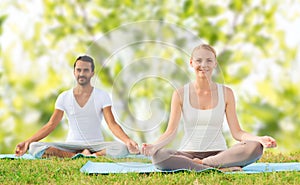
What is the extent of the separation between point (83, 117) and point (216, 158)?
1244mm

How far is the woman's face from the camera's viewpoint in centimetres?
283

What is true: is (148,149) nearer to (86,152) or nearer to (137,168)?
(137,168)

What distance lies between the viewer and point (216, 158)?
300 centimetres

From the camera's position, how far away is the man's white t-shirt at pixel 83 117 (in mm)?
3729

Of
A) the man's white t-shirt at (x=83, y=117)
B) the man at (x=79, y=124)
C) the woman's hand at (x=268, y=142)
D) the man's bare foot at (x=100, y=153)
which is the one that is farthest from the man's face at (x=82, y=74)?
the woman's hand at (x=268, y=142)

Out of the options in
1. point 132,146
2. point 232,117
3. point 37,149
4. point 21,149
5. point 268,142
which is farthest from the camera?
point 37,149

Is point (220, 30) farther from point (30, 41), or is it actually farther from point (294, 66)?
point (30, 41)

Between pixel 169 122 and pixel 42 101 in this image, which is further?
pixel 42 101

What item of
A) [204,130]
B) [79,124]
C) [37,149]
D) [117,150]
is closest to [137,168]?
[117,150]

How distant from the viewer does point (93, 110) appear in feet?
12.9

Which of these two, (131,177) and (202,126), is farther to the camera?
(202,126)

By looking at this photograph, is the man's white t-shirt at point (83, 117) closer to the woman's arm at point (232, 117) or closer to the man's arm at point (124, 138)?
the man's arm at point (124, 138)

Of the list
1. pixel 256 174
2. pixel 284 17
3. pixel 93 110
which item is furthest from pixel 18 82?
pixel 256 174

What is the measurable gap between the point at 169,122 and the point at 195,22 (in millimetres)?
2499
